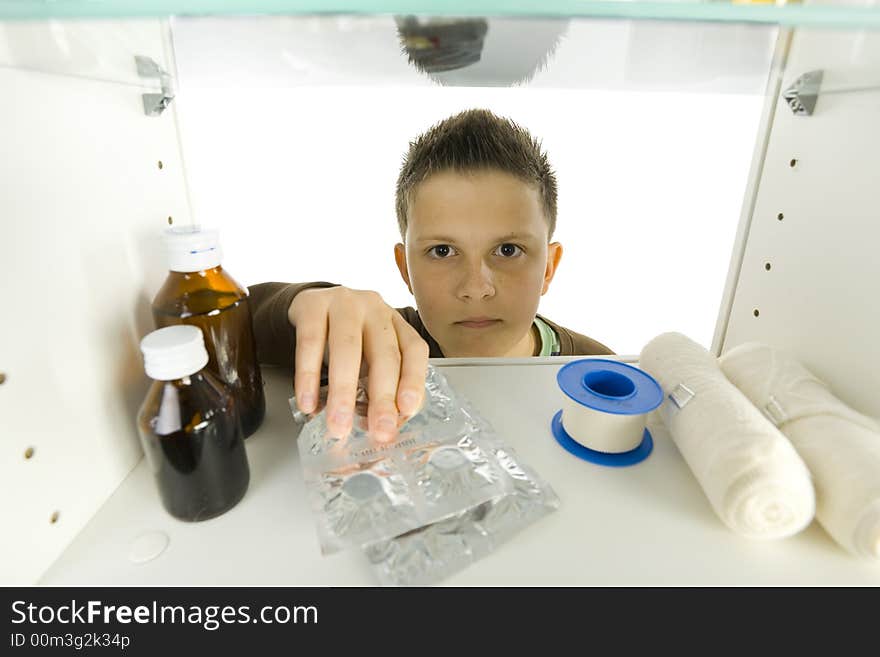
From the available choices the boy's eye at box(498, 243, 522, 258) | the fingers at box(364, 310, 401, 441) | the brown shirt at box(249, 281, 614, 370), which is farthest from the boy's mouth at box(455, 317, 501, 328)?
the fingers at box(364, 310, 401, 441)

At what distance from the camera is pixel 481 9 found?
9.2 inches

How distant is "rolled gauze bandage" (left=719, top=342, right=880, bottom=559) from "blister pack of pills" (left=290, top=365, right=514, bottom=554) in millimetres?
205

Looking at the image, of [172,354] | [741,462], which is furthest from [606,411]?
[172,354]

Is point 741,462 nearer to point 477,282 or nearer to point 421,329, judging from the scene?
point 477,282

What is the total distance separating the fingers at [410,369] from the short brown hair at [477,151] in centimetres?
36

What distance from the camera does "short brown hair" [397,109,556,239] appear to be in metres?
0.69

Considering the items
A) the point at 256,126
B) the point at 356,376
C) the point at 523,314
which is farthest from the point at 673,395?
the point at 256,126

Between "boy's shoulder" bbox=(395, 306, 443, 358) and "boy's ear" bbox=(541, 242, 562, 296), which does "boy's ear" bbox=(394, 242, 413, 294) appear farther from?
"boy's ear" bbox=(541, 242, 562, 296)

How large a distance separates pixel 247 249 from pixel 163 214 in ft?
1.37

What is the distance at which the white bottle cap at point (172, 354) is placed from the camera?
27 centimetres

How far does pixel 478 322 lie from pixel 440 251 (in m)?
0.13
